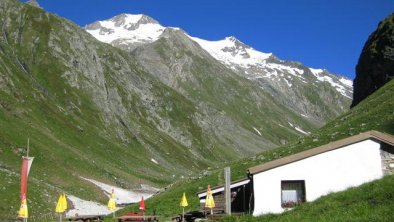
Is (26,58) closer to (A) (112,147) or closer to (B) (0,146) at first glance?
(A) (112,147)

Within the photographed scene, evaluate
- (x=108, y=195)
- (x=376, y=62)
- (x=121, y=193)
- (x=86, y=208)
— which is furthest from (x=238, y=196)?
(x=376, y=62)

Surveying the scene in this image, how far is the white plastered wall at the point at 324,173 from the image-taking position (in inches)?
1220

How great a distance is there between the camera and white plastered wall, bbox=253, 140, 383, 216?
1220 inches

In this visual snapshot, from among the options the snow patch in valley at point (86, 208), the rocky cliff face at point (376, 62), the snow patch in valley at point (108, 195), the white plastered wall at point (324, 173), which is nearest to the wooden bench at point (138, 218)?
the white plastered wall at point (324, 173)

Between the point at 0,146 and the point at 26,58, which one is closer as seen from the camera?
the point at 0,146

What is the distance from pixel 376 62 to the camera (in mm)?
96875

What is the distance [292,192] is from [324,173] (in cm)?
243

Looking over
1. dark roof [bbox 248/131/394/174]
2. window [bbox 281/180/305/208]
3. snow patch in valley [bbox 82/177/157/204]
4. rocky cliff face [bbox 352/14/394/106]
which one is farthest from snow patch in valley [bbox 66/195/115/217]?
rocky cliff face [bbox 352/14/394/106]

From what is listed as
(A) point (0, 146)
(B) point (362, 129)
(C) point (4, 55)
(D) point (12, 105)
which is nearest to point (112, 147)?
(D) point (12, 105)

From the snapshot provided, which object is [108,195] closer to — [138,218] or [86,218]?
[86,218]

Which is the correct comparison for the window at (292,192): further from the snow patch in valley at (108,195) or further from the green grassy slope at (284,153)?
the snow patch in valley at (108,195)

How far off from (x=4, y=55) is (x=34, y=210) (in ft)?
308

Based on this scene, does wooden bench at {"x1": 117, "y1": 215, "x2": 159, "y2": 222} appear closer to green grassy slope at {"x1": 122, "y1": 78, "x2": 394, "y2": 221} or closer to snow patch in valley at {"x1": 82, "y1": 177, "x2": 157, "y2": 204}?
green grassy slope at {"x1": 122, "y1": 78, "x2": 394, "y2": 221}

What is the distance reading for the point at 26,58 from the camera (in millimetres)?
152625
